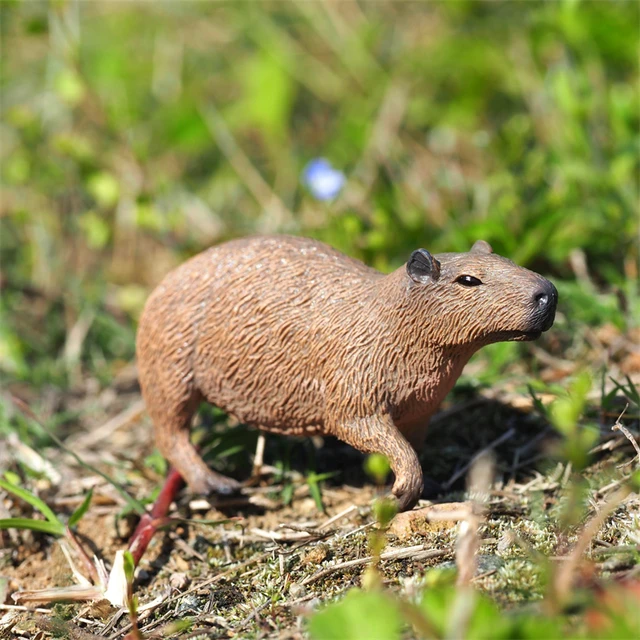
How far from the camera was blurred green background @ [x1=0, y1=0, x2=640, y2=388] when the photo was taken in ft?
15.5

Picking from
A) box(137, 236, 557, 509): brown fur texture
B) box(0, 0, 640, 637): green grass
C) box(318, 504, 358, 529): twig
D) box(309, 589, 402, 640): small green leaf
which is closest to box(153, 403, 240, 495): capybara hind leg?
box(137, 236, 557, 509): brown fur texture

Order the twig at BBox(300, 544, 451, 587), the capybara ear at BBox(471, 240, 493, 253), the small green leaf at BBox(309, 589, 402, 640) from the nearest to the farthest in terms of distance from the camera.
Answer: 1. the small green leaf at BBox(309, 589, 402, 640)
2. the twig at BBox(300, 544, 451, 587)
3. the capybara ear at BBox(471, 240, 493, 253)

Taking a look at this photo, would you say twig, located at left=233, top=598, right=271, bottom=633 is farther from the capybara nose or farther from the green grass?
the capybara nose

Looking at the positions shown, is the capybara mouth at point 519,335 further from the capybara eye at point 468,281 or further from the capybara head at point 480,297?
the capybara eye at point 468,281

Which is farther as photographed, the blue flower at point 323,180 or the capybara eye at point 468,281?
the blue flower at point 323,180

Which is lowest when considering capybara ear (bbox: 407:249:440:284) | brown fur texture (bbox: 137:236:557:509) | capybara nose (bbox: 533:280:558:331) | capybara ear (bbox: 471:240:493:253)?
brown fur texture (bbox: 137:236:557:509)

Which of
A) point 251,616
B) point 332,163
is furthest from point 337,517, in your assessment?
point 332,163

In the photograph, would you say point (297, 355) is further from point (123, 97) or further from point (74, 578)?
point (123, 97)

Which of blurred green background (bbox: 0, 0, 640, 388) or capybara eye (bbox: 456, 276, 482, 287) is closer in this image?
capybara eye (bbox: 456, 276, 482, 287)

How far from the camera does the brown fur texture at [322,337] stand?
9.27 feet

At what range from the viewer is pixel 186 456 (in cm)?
337

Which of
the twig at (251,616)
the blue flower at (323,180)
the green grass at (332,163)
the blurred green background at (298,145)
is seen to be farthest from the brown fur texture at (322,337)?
the blue flower at (323,180)

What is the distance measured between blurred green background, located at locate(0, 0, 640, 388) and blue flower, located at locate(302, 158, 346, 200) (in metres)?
0.11

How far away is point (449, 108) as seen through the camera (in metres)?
6.91
